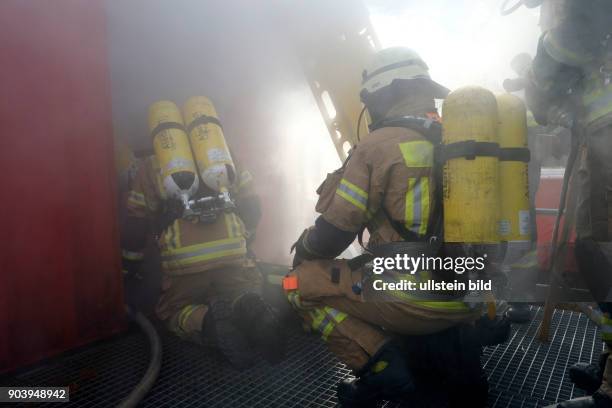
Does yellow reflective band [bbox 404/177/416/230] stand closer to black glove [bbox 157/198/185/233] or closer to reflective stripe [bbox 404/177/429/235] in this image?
reflective stripe [bbox 404/177/429/235]

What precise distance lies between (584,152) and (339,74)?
2.86 metres

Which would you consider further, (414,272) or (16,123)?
(16,123)

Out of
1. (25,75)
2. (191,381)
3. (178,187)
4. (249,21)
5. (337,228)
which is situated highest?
(249,21)

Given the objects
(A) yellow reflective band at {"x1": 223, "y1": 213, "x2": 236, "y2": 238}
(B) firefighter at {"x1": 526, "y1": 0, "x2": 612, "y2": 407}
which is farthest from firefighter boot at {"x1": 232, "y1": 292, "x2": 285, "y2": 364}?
(B) firefighter at {"x1": 526, "y1": 0, "x2": 612, "y2": 407}

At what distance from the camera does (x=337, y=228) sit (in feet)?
7.35

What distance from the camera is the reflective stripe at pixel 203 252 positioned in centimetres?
311

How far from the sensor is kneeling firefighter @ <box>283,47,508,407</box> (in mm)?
2123

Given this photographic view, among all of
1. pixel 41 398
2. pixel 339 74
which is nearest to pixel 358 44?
pixel 339 74

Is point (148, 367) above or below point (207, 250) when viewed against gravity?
below

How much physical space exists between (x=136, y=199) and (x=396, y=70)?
2.01m

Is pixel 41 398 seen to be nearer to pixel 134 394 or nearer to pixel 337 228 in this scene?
pixel 134 394

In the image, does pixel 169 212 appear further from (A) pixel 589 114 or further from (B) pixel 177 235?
(A) pixel 589 114

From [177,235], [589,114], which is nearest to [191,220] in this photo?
[177,235]

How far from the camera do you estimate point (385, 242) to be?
2.22m
